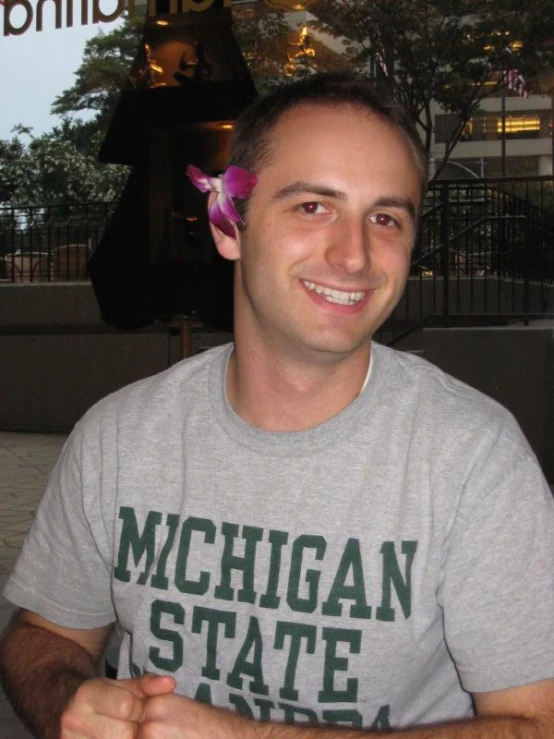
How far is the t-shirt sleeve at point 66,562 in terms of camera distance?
1682 mm

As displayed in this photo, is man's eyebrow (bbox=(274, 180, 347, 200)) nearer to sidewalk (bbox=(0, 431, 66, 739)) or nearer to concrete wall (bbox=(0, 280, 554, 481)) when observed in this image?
sidewalk (bbox=(0, 431, 66, 739))

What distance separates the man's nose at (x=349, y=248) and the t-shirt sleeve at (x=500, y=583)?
37cm

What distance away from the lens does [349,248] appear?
158 cm

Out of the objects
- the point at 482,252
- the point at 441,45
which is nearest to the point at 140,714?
the point at 482,252

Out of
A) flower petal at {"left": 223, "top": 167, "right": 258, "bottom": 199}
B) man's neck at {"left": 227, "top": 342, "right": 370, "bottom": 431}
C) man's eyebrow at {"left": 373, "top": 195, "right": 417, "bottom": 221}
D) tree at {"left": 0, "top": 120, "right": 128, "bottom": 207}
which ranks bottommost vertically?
man's neck at {"left": 227, "top": 342, "right": 370, "bottom": 431}

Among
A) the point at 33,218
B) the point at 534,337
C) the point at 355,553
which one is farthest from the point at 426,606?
the point at 33,218

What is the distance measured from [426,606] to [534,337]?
6740 millimetres

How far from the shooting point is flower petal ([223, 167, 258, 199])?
5.50 ft

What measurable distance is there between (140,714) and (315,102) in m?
0.97

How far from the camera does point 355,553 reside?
145cm

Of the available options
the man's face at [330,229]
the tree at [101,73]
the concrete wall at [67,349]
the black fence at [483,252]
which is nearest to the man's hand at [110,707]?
the man's face at [330,229]

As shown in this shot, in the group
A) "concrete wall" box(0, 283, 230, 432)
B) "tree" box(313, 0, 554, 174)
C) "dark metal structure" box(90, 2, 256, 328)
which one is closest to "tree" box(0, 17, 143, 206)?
"concrete wall" box(0, 283, 230, 432)

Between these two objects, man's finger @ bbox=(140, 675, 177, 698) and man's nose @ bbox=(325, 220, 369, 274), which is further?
man's nose @ bbox=(325, 220, 369, 274)

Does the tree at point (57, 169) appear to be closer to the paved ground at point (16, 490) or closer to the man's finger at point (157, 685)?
the paved ground at point (16, 490)
